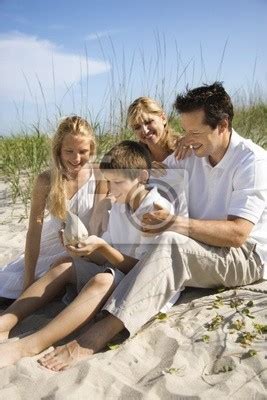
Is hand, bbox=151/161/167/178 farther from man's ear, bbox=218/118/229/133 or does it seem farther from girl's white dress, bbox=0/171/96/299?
man's ear, bbox=218/118/229/133

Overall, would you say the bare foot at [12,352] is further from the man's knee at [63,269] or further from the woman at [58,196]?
the woman at [58,196]

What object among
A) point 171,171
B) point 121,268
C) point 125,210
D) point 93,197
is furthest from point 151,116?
point 121,268

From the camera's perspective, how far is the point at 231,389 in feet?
5.95

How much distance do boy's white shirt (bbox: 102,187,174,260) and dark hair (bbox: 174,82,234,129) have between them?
1.38ft

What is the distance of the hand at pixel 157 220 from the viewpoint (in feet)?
7.48

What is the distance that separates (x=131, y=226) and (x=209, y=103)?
0.69 metres

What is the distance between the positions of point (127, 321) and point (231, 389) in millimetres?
528

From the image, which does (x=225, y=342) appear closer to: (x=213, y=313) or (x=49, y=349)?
(x=213, y=313)

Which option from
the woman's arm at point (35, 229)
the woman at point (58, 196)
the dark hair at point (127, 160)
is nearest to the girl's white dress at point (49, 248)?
the woman at point (58, 196)

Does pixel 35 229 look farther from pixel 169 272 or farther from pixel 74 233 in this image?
pixel 169 272

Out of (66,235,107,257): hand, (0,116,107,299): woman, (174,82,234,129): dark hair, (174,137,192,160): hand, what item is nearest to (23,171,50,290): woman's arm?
(0,116,107,299): woman

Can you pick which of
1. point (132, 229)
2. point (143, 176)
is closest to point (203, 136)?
point (143, 176)

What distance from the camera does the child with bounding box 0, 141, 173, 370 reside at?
7.27 ft

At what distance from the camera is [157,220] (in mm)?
2293
